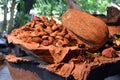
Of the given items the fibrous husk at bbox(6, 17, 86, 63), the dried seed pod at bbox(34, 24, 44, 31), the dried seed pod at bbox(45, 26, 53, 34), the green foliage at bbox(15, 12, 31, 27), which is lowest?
the green foliage at bbox(15, 12, 31, 27)

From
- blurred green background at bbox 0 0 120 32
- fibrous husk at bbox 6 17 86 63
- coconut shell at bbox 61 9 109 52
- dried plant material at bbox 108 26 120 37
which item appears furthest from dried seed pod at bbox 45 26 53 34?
blurred green background at bbox 0 0 120 32

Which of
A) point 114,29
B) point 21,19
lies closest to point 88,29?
point 114,29

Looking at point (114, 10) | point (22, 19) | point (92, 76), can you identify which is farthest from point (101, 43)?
point (22, 19)

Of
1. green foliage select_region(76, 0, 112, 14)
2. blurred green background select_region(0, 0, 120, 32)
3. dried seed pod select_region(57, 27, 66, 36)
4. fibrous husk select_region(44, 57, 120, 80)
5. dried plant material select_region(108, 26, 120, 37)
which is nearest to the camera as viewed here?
fibrous husk select_region(44, 57, 120, 80)

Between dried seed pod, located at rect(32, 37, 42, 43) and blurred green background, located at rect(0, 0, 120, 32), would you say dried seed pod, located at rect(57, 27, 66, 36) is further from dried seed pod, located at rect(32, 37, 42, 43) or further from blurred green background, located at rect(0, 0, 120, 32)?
blurred green background, located at rect(0, 0, 120, 32)

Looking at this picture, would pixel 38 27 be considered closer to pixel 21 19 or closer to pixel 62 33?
pixel 62 33
